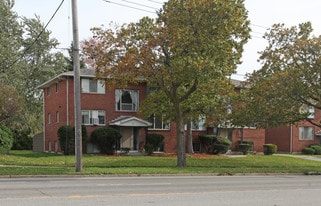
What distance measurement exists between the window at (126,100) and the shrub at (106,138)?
3.01 metres

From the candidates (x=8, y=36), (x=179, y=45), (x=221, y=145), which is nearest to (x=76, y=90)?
(x=179, y=45)

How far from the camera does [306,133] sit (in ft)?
166

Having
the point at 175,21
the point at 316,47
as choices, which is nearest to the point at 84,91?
the point at 175,21

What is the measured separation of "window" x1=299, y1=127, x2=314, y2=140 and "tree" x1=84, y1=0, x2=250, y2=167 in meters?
28.5

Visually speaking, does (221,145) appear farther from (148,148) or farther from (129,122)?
(129,122)

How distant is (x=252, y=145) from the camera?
149 ft

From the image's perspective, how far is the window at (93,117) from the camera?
38.0 metres

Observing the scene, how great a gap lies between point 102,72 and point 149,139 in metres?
15.1

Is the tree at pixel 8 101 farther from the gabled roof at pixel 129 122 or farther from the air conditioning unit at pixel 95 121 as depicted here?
the gabled roof at pixel 129 122

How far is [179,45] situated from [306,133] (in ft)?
105

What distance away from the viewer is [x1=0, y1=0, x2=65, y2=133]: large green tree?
4947cm

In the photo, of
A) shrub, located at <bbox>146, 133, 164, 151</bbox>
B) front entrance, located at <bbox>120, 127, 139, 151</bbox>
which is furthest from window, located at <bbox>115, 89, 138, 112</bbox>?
shrub, located at <bbox>146, 133, 164, 151</bbox>

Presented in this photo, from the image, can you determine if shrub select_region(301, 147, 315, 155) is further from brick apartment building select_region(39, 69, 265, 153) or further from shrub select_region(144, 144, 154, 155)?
shrub select_region(144, 144, 154, 155)

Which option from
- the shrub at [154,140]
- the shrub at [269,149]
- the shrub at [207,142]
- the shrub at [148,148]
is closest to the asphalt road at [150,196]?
the shrub at [148,148]
